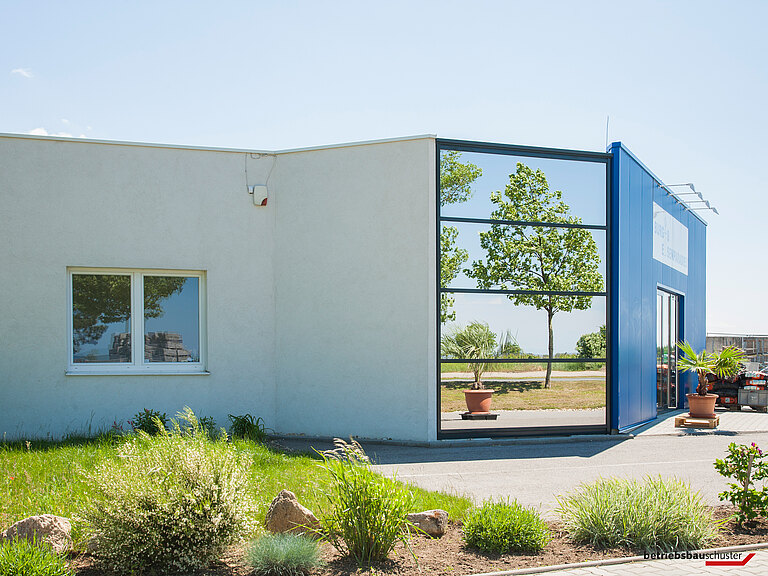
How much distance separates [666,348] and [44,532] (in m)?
16.0

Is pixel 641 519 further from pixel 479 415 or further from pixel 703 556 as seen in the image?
pixel 479 415

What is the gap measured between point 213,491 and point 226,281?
7.45 metres

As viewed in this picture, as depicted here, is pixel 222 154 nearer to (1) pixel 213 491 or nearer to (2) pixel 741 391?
Answer: (1) pixel 213 491

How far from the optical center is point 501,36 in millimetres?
A: 10430

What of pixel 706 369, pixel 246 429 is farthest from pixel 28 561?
Result: pixel 706 369

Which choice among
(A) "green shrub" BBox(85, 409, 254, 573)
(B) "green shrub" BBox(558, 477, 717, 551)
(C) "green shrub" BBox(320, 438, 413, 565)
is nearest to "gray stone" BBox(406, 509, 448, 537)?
(C) "green shrub" BBox(320, 438, 413, 565)

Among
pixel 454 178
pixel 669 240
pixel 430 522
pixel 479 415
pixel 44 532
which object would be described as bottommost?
pixel 479 415

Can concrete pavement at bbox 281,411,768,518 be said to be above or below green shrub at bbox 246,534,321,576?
below

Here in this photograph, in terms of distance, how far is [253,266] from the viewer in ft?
40.3

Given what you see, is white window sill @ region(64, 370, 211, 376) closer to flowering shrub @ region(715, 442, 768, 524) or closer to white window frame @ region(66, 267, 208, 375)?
white window frame @ region(66, 267, 208, 375)

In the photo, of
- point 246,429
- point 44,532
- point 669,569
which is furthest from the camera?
point 246,429

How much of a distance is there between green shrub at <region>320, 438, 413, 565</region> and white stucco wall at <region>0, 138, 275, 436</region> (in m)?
7.15

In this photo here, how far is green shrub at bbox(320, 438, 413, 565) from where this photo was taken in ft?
16.7

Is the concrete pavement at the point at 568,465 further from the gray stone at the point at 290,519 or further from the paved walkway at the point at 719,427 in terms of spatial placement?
the gray stone at the point at 290,519
